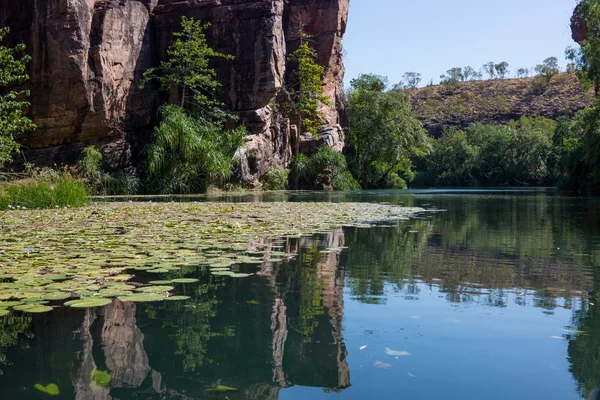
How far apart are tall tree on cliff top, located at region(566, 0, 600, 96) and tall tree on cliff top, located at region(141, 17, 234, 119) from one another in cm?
1540

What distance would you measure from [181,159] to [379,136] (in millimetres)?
18835

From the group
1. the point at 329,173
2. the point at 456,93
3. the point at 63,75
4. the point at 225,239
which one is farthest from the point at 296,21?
the point at 456,93

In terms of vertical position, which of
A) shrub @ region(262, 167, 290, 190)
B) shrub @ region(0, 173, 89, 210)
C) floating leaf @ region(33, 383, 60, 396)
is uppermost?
shrub @ region(262, 167, 290, 190)

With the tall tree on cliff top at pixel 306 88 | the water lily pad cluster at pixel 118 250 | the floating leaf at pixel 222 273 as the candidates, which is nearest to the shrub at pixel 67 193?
the water lily pad cluster at pixel 118 250

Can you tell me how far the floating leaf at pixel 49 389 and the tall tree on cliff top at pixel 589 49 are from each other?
20415 millimetres

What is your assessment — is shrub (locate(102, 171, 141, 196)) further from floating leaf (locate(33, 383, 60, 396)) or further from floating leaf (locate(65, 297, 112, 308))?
floating leaf (locate(33, 383, 60, 396))

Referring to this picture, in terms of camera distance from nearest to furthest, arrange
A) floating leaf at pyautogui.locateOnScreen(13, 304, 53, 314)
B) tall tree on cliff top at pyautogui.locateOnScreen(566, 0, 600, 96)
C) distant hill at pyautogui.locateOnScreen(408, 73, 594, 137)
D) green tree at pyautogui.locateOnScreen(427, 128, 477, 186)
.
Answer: floating leaf at pyautogui.locateOnScreen(13, 304, 53, 314)
tall tree on cliff top at pyautogui.locateOnScreen(566, 0, 600, 96)
green tree at pyautogui.locateOnScreen(427, 128, 477, 186)
distant hill at pyautogui.locateOnScreen(408, 73, 594, 137)

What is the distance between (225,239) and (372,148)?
32.2m

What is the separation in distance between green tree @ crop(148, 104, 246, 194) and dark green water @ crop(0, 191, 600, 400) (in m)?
18.3

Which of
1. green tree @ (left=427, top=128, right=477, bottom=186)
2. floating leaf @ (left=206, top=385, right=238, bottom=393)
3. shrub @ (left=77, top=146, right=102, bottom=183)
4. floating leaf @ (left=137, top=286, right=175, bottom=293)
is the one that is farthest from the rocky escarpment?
green tree @ (left=427, top=128, right=477, bottom=186)

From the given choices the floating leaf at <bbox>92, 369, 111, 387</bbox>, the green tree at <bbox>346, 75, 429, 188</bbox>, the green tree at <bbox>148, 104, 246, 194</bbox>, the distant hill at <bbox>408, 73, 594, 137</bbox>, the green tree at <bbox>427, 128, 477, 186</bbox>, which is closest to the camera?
the floating leaf at <bbox>92, 369, 111, 387</bbox>

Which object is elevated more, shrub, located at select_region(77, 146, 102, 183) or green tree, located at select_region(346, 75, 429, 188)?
green tree, located at select_region(346, 75, 429, 188)

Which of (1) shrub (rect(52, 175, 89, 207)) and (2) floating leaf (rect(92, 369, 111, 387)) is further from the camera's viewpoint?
(1) shrub (rect(52, 175, 89, 207))

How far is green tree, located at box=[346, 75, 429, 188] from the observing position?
1478 inches
